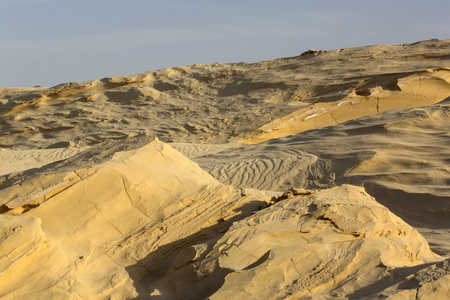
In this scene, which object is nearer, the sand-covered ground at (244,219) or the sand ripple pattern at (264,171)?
the sand-covered ground at (244,219)

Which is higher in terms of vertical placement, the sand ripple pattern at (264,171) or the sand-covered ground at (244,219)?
the sand-covered ground at (244,219)

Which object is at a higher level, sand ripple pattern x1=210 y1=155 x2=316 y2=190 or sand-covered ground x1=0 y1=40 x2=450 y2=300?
sand-covered ground x1=0 y1=40 x2=450 y2=300

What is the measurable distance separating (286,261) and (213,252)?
1.92 feet

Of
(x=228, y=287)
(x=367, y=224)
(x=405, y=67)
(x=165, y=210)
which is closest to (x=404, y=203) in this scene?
(x=367, y=224)

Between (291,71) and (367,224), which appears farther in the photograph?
(291,71)

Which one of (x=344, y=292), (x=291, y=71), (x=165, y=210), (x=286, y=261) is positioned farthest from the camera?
(x=291, y=71)

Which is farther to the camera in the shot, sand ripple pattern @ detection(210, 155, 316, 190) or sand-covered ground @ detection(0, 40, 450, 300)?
sand ripple pattern @ detection(210, 155, 316, 190)

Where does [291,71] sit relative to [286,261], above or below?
above

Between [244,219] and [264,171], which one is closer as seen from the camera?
[244,219]

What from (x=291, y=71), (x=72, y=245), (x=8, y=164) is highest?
(x=291, y=71)

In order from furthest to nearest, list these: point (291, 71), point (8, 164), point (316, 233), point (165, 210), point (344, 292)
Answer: point (291, 71)
point (8, 164)
point (165, 210)
point (316, 233)
point (344, 292)

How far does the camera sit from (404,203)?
6.75 m

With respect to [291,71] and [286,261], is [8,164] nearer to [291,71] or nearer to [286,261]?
[291,71]

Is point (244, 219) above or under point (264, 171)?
above
